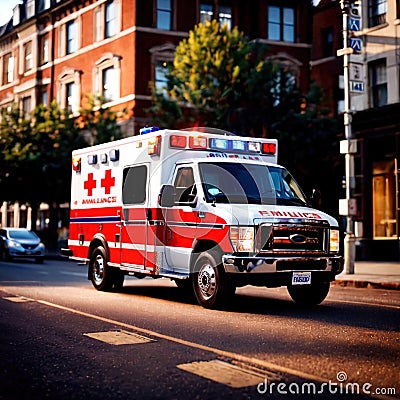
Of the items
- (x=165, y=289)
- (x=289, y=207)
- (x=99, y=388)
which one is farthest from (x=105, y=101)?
(x=99, y=388)

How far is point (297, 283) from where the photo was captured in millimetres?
10352

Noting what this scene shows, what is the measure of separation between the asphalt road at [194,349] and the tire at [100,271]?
1610mm

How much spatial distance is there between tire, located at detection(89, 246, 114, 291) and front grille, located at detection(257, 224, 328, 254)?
460 cm

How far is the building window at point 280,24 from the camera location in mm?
40344

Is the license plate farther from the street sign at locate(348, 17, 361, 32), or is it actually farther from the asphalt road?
the street sign at locate(348, 17, 361, 32)

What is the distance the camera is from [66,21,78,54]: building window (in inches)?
1687

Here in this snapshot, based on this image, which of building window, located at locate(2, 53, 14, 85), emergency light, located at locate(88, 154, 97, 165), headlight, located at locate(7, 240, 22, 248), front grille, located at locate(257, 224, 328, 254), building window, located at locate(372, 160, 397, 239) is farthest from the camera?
building window, located at locate(2, 53, 14, 85)

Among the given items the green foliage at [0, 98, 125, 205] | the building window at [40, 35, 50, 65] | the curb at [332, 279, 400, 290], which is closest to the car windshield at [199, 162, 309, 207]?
the curb at [332, 279, 400, 290]

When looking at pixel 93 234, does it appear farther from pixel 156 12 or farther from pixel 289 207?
pixel 156 12

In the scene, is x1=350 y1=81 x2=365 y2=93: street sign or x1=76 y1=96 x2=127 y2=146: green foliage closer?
x1=350 y1=81 x2=365 y2=93: street sign

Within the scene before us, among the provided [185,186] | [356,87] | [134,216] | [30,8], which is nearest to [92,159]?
[134,216]

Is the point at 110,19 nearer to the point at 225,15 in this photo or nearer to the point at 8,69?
the point at 225,15

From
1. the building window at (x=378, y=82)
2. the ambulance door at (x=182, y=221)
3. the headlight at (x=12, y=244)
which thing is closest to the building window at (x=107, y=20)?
the headlight at (x=12, y=244)

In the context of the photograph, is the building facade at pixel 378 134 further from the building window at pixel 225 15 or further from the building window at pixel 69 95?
the building window at pixel 69 95
